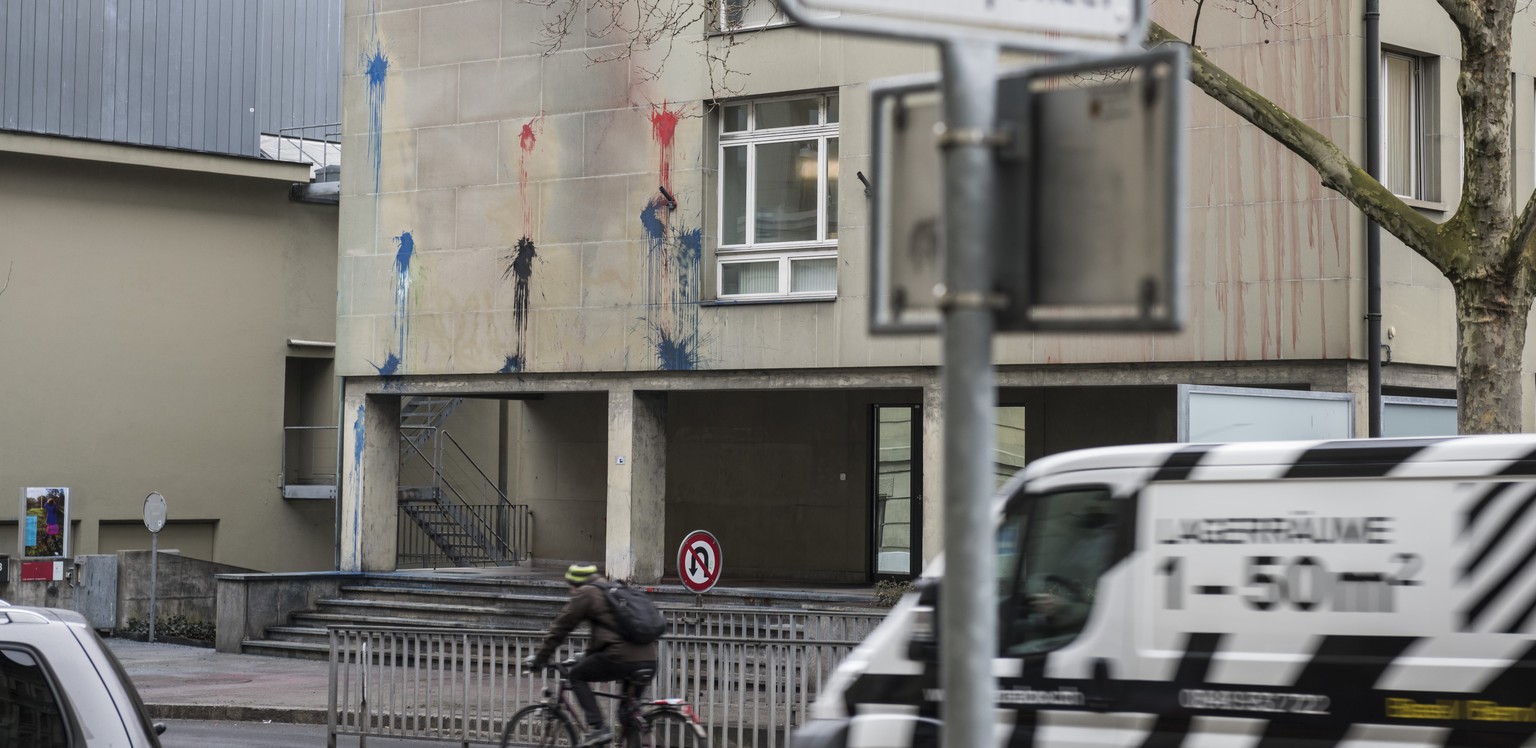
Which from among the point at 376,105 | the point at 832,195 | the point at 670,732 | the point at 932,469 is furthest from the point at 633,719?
the point at 376,105

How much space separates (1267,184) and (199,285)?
2198 centimetres

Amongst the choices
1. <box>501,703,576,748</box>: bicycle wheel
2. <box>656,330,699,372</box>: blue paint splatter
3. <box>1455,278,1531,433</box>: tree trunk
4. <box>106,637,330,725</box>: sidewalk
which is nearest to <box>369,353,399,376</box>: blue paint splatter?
<box>106,637,330,725</box>: sidewalk

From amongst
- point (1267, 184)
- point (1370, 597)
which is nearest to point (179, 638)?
point (1267, 184)

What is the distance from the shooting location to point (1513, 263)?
13.1 m

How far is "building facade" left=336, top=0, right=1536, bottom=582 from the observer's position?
19.4 meters

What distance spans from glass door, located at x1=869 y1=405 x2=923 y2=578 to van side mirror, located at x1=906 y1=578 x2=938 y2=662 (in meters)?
17.9

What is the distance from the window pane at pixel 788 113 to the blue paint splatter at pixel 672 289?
163 cm

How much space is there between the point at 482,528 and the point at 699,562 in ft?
55.1

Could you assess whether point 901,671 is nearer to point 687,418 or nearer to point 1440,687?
point 1440,687

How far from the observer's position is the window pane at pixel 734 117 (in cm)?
2330

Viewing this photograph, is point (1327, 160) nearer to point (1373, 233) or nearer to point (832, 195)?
point (1373, 233)

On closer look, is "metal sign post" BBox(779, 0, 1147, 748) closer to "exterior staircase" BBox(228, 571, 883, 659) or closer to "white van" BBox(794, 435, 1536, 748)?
"white van" BBox(794, 435, 1536, 748)

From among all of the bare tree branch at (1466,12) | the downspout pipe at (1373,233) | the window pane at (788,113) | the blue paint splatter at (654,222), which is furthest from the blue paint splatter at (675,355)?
the bare tree branch at (1466,12)

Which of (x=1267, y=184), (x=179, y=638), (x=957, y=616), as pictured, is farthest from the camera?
(x=179, y=638)
